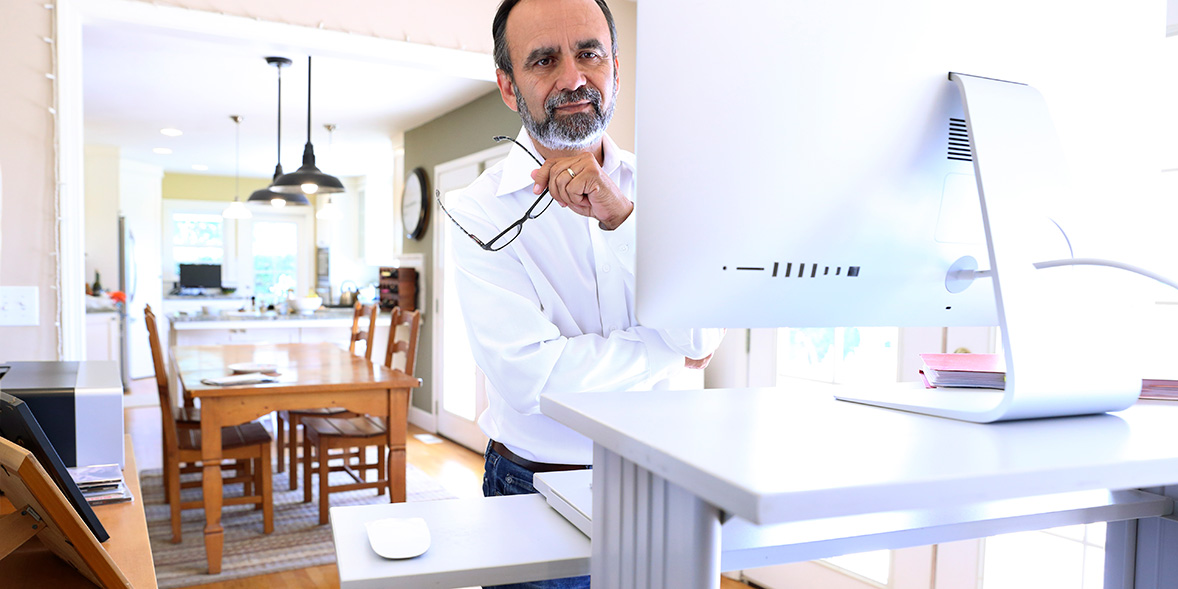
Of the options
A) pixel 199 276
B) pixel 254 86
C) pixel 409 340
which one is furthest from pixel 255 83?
pixel 199 276

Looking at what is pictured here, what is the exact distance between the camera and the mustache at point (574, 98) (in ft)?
3.77

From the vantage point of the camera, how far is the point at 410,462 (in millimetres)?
4762

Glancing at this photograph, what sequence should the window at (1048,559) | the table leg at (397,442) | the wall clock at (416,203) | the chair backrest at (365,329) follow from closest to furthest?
the window at (1048,559) < the table leg at (397,442) < the chair backrest at (365,329) < the wall clock at (416,203)

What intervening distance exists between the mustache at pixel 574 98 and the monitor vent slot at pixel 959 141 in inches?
22.2

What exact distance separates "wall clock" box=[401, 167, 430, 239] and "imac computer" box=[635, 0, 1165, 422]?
5.28 metres

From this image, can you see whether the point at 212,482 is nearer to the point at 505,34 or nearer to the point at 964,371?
the point at 505,34

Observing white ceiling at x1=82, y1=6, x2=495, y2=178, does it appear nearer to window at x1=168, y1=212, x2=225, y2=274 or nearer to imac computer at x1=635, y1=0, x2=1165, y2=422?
window at x1=168, y1=212, x2=225, y2=274

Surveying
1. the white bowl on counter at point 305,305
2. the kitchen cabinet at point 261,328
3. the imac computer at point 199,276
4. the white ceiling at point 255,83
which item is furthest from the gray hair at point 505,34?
the imac computer at point 199,276

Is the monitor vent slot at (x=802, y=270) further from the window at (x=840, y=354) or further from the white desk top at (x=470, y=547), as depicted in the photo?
the window at (x=840, y=354)

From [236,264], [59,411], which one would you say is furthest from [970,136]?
[236,264]

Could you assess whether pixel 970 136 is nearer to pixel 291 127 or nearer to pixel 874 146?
pixel 874 146

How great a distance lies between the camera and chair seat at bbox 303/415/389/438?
11.5 feet

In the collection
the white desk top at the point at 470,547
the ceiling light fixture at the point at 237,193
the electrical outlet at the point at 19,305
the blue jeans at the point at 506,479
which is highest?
the ceiling light fixture at the point at 237,193

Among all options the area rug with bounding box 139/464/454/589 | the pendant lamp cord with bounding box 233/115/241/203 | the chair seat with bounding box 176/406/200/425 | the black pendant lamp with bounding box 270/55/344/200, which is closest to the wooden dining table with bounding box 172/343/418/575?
the area rug with bounding box 139/464/454/589
